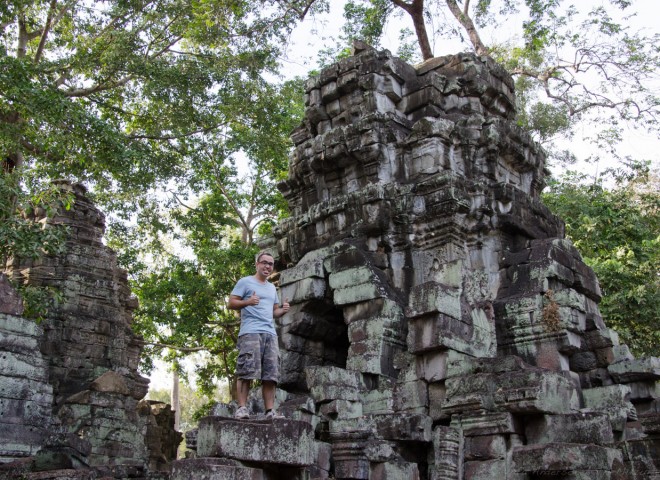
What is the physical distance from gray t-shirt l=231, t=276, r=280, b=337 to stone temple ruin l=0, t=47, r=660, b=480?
0.77 meters

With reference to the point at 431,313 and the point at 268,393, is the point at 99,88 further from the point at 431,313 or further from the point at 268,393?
the point at 268,393

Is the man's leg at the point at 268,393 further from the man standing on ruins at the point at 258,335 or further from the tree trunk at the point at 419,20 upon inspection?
the tree trunk at the point at 419,20

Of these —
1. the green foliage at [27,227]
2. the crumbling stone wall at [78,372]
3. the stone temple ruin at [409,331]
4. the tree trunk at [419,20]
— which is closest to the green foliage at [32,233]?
the green foliage at [27,227]

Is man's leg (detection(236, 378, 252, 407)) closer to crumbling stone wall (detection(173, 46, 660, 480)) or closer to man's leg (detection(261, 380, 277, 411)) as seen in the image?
man's leg (detection(261, 380, 277, 411))

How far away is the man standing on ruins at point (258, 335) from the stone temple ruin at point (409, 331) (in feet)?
1.04

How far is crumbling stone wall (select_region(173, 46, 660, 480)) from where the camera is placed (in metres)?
6.18

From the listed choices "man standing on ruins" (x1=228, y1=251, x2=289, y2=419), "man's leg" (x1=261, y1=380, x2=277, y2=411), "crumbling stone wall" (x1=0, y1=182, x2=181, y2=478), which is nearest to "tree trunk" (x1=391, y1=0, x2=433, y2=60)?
"crumbling stone wall" (x1=0, y1=182, x2=181, y2=478)

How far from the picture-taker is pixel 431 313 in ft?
24.1

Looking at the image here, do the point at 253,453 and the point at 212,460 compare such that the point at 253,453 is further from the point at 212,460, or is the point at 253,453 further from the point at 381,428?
the point at 381,428

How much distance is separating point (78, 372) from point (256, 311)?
6563 millimetres

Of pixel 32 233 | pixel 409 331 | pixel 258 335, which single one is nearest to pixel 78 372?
pixel 32 233

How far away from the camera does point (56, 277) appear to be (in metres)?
11.7

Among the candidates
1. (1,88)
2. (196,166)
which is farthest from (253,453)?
(196,166)

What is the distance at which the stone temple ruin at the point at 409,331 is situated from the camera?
20.4 ft
